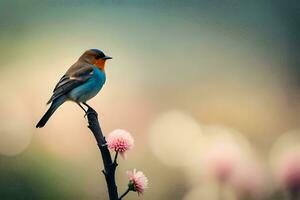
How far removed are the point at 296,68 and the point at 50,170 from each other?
4.46ft

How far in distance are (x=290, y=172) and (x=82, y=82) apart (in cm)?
Answer: 51

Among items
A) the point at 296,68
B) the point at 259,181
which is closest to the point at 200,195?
the point at 259,181

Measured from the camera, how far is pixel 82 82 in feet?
4.89

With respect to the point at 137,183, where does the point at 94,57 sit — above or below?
above

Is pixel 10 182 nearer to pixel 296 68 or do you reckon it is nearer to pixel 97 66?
pixel 97 66

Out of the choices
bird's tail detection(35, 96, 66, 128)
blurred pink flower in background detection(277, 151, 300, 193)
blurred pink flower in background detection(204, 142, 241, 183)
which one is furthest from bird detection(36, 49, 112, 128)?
blurred pink flower in background detection(277, 151, 300, 193)

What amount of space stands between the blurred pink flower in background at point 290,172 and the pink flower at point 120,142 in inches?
21.2

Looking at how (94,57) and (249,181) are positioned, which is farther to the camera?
(94,57)

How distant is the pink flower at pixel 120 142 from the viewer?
2.82 ft

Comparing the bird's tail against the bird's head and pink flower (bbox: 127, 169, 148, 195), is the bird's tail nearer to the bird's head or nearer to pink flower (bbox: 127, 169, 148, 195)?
the bird's head

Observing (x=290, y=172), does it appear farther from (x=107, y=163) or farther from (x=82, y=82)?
(x=107, y=163)

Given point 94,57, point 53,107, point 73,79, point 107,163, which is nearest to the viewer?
point 107,163

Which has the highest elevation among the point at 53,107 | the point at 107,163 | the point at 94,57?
the point at 94,57

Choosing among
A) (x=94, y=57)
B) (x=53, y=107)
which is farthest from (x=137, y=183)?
(x=94, y=57)
